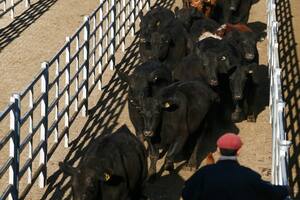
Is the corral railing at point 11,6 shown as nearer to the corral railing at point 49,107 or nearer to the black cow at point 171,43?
the corral railing at point 49,107

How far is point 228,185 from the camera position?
6750 mm

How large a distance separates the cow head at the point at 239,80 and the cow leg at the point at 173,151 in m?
2.07

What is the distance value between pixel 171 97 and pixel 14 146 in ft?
8.16

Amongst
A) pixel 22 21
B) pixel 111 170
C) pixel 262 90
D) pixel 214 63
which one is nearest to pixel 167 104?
pixel 111 170

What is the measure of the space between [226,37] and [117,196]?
6373 millimetres

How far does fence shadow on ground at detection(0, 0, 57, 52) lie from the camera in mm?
18641

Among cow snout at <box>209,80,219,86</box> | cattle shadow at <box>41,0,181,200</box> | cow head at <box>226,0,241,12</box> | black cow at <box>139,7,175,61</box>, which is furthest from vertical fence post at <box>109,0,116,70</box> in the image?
cow head at <box>226,0,241,12</box>

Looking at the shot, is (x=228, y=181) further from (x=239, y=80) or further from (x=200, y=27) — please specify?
(x=200, y=27)

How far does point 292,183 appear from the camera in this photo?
11.7 meters

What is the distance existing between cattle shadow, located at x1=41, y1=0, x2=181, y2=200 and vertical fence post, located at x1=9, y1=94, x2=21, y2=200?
0.91m

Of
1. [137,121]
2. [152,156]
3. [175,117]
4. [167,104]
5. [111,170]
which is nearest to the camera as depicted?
[111,170]

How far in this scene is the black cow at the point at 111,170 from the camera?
9164mm

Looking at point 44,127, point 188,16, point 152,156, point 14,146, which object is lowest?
point 152,156

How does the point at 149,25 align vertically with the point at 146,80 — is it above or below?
above
